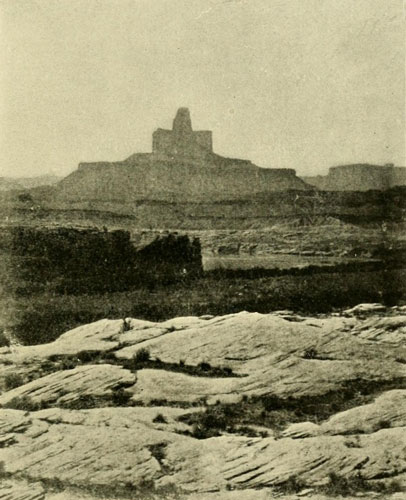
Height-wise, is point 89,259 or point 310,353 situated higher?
point 89,259

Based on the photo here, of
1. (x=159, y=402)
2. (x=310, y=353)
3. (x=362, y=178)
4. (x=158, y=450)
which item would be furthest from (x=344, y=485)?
(x=362, y=178)

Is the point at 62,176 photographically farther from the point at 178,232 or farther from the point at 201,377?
the point at 201,377

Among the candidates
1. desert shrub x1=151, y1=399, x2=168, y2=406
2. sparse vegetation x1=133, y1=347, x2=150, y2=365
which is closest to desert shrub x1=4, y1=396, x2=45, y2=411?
sparse vegetation x1=133, y1=347, x2=150, y2=365

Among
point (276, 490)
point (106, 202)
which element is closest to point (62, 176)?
point (106, 202)

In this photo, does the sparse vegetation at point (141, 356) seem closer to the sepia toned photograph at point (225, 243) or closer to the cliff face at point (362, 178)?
the sepia toned photograph at point (225, 243)

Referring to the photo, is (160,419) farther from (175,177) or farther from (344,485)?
(175,177)

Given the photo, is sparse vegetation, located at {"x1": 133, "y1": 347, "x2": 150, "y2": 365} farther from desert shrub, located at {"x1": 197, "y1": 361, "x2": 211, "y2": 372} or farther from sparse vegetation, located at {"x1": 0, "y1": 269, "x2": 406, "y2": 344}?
desert shrub, located at {"x1": 197, "y1": 361, "x2": 211, "y2": 372}

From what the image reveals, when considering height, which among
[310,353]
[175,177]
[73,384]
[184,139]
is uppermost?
[184,139]
